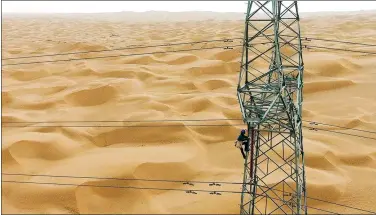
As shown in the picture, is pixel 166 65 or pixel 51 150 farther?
pixel 166 65

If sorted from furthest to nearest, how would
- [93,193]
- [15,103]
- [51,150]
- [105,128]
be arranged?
[15,103] < [105,128] < [51,150] < [93,193]

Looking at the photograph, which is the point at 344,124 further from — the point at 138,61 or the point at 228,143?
the point at 138,61

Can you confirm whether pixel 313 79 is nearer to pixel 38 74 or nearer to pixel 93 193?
pixel 93 193

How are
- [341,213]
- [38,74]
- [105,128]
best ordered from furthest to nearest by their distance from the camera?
1. [38,74]
2. [105,128]
3. [341,213]

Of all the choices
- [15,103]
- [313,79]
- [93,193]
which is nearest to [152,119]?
[93,193]

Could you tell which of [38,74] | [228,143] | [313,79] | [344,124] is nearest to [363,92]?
[313,79]

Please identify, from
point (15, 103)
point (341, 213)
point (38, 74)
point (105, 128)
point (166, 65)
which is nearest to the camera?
point (341, 213)

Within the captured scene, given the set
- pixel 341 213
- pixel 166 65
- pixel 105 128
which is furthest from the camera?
pixel 166 65
